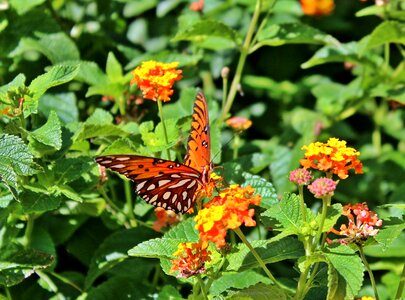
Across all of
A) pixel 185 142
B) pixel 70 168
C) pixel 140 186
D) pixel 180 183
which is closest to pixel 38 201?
pixel 70 168

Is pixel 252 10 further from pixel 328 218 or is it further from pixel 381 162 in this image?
pixel 328 218

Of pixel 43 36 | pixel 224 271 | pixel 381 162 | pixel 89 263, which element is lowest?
pixel 381 162

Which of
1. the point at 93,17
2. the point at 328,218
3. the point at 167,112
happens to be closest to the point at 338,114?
the point at 167,112

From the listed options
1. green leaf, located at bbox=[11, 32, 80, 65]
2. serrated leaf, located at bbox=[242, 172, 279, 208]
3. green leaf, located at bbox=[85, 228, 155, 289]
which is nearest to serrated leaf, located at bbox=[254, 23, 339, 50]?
serrated leaf, located at bbox=[242, 172, 279, 208]

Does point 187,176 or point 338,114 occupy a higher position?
point 187,176

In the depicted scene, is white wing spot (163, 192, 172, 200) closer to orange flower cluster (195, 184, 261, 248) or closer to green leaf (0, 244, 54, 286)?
green leaf (0, 244, 54, 286)

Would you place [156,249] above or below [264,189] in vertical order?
above

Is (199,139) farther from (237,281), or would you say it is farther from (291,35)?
(291,35)
